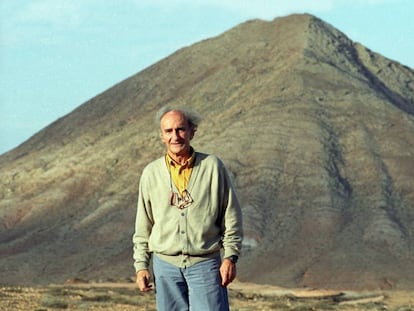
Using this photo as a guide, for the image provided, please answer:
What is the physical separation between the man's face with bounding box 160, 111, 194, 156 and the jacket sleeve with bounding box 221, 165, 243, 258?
0.26 meters

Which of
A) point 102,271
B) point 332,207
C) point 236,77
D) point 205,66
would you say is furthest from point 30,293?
point 205,66

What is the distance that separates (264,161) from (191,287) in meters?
56.9

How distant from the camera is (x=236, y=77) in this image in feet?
253

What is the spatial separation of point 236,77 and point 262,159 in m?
14.3

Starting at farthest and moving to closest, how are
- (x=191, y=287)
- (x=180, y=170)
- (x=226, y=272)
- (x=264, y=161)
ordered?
1. (x=264, y=161)
2. (x=180, y=170)
3. (x=191, y=287)
4. (x=226, y=272)

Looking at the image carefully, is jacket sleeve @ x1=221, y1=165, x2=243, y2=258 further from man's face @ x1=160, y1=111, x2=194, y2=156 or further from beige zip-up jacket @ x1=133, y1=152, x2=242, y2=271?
man's face @ x1=160, y1=111, x2=194, y2=156

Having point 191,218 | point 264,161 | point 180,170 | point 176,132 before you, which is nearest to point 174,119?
point 176,132

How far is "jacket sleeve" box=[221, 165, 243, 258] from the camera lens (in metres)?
6.84

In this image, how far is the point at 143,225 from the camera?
6.96 metres

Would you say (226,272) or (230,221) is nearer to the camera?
(226,272)

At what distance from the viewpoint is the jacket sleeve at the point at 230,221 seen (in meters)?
6.84

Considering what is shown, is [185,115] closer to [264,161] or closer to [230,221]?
[230,221]

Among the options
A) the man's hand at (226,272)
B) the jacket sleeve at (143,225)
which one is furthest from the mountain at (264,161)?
the man's hand at (226,272)

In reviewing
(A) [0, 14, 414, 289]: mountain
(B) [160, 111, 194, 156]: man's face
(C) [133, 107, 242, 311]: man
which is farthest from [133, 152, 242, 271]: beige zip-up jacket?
(A) [0, 14, 414, 289]: mountain
